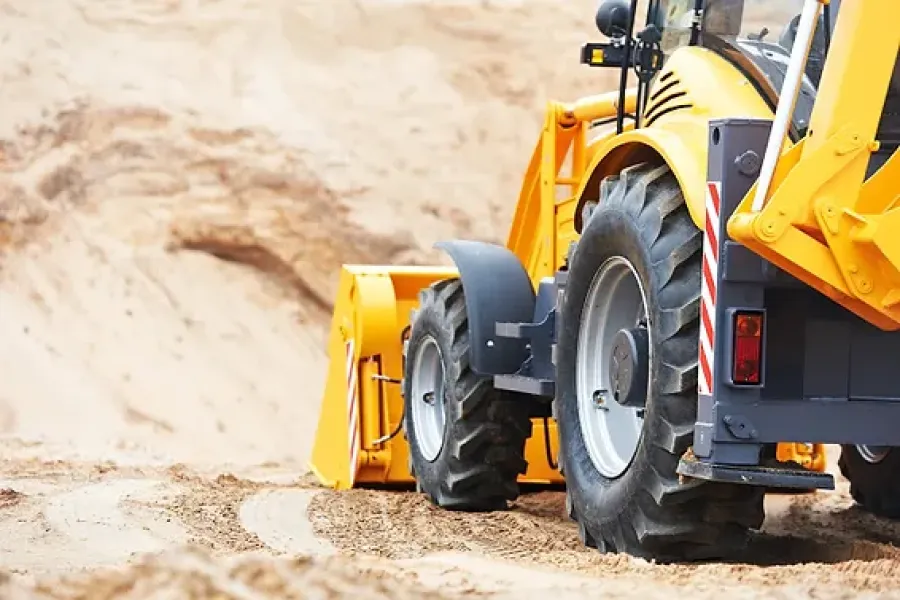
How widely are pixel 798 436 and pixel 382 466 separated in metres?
4.25

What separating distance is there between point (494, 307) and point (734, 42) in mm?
1891

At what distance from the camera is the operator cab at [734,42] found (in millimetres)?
5293

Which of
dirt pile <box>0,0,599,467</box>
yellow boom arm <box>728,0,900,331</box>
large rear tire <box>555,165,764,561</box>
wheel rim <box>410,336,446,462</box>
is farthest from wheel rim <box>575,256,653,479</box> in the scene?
dirt pile <box>0,0,599,467</box>

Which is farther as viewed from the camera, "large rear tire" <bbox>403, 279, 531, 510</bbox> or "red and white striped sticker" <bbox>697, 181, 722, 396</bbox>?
"large rear tire" <bbox>403, 279, 531, 510</bbox>

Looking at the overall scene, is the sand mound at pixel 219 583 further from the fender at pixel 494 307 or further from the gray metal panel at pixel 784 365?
the fender at pixel 494 307

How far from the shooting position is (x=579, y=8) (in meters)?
17.7

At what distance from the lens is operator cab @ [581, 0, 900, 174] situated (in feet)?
17.4

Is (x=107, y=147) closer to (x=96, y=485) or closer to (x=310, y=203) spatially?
(x=310, y=203)

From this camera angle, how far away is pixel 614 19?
282 inches

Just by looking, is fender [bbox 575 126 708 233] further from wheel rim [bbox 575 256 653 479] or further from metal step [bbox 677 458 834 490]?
metal step [bbox 677 458 834 490]

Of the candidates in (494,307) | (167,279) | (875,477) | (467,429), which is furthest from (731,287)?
(167,279)

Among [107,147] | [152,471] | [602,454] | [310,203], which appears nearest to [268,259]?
[310,203]

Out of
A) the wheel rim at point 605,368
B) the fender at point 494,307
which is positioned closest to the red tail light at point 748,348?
the wheel rim at point 605,368

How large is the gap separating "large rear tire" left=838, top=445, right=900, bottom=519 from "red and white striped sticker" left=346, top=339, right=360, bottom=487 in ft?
8.93
